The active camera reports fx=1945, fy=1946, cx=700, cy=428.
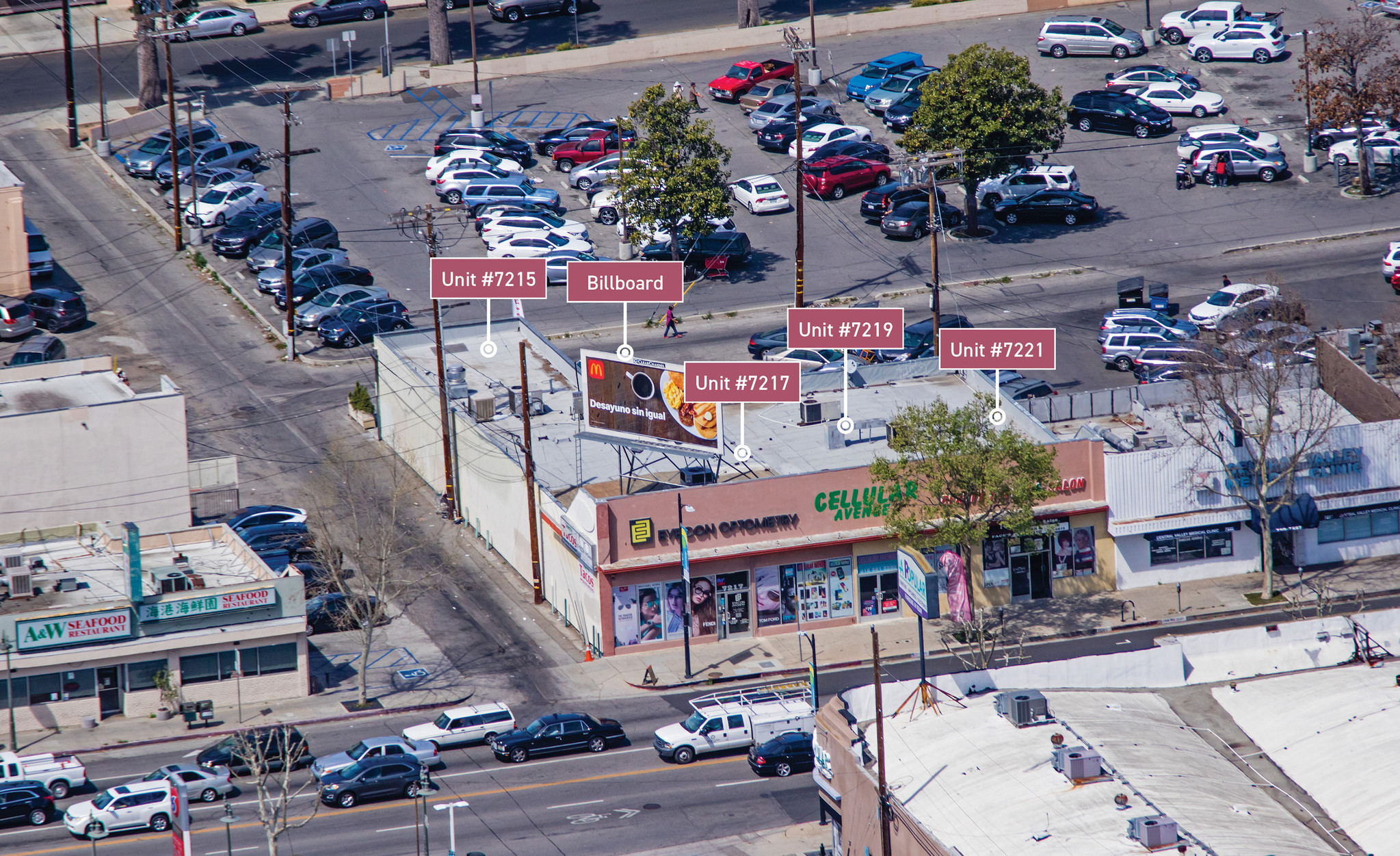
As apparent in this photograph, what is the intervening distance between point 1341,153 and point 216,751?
62738 millimetres

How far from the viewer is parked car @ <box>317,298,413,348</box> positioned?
8175 cm

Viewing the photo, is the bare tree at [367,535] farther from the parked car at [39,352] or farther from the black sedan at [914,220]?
the black sedan at [914,220]

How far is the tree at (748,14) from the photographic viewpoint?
354ft

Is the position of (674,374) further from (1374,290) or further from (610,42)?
(610,42)

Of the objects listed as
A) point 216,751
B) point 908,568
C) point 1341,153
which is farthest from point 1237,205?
point 216,751

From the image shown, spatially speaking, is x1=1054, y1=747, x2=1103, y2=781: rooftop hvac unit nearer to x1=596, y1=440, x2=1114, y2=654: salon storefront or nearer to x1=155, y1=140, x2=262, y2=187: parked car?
x1=596, y1=440, x2=1114, y2=654: salon storefront

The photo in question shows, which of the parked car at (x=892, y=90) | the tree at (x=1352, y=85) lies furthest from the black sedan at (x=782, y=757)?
the parked car at (x=892, y=90)

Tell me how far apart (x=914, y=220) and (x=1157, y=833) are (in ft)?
175

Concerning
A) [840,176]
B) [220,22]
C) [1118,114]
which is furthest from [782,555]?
[220,22]

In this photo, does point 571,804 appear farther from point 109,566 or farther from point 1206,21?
point 1206,21

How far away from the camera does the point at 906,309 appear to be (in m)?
83.9

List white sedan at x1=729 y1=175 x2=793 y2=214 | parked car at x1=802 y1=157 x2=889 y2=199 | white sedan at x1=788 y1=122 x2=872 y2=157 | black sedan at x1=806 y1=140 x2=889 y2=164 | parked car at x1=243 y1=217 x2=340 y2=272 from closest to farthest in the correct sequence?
parked car at x1=243 y1=217 x2=340 y2=272 → white sedan at x1=729 y1=175 x2=793 y2=214 → parked car at x1=802 y1=157 x2=889 y2=199 → black sedan at x1=806 y1=140 x2=889 y2=164 → white sedan at x1=788 y1=122 x2=872 y2=157

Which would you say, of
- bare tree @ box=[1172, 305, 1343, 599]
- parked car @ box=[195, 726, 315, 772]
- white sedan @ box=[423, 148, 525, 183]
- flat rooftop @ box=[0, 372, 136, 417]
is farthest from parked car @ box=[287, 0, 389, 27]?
parked car @ box=[195, 726, 315, 772]

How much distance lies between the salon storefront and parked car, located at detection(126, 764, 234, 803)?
46.8 ft
